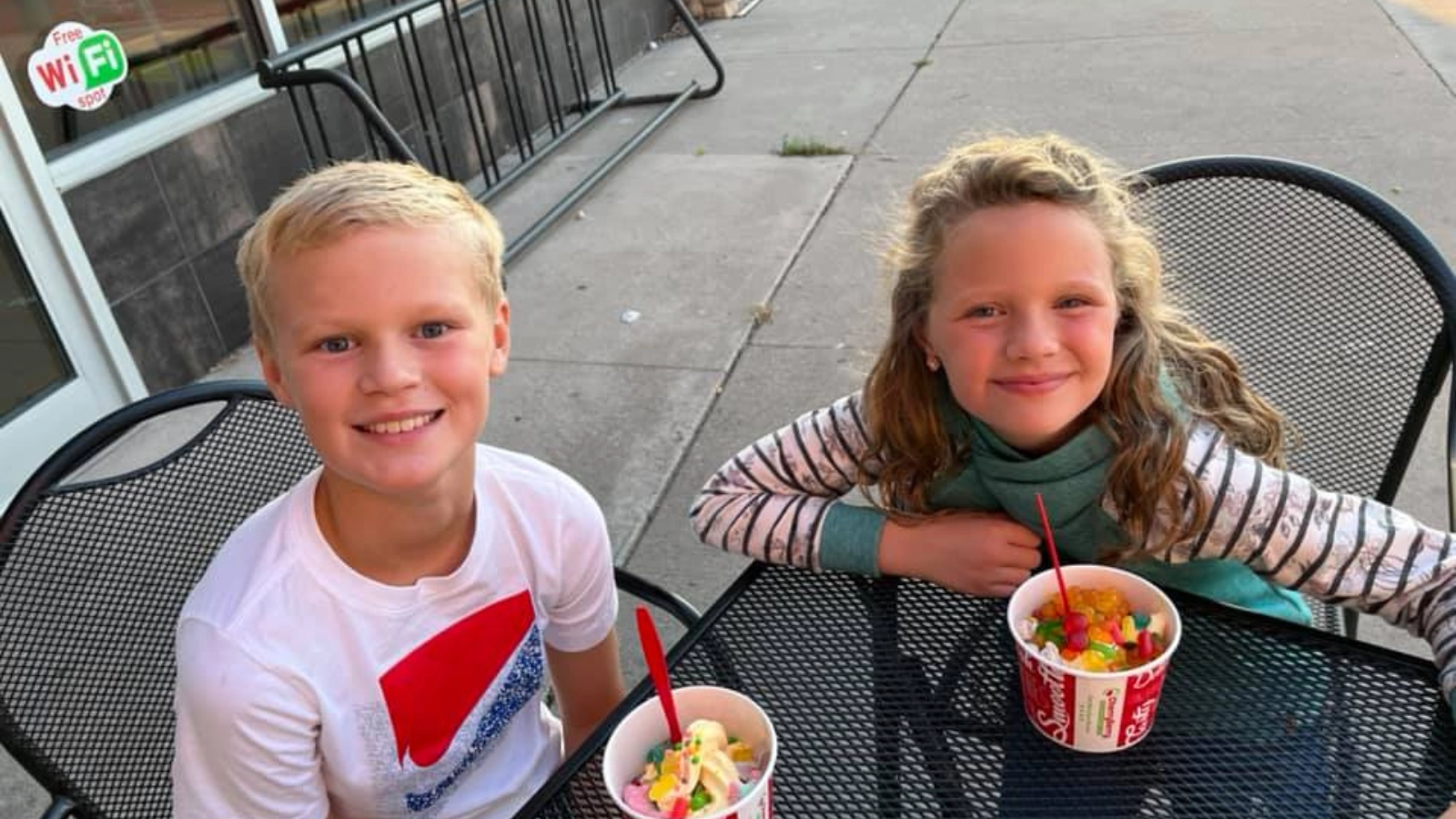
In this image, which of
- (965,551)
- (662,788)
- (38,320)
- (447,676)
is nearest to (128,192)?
(38,320)

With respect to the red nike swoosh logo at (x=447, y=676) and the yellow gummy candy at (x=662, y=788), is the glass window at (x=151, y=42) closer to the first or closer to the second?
the red nike swoosh logo at (x=447, y=676)

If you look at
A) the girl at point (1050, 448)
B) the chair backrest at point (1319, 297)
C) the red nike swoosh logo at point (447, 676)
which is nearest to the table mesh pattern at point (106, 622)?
the red nike swoosh logo at point (447, 676)

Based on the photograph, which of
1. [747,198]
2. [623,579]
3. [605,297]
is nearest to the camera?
[623,579]

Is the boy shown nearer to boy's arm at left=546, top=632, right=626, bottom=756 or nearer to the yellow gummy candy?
boy's arm at left=546, top=632, right=626, bottom=756

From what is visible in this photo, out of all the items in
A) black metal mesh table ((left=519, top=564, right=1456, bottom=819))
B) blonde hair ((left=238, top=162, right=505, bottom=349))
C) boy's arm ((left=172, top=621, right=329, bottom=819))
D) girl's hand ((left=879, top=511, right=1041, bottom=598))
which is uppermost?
blonde hair ((left=238, top=162, right=505, bottom=349))

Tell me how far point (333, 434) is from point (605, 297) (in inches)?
121

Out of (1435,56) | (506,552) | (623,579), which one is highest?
(506,552)

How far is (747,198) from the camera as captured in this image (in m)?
5.00

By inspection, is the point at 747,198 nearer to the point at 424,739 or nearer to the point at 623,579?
the point at 623,579

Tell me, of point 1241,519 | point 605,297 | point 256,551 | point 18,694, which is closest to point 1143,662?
point 1241,519

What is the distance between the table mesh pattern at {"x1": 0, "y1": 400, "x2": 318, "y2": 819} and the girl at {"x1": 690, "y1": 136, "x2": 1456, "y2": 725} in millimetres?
698

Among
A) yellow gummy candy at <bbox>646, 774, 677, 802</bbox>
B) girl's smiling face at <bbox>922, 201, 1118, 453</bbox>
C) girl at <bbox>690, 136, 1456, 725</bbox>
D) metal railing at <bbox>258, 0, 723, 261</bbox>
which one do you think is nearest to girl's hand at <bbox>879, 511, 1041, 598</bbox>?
girl at <bbox>690, 136, 1456, 725</bbox>

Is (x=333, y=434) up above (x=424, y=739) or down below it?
above

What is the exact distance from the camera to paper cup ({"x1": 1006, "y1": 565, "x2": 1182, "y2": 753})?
1134 millimetres
